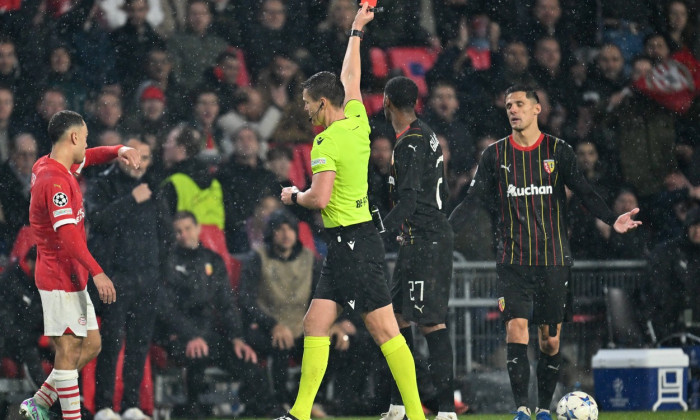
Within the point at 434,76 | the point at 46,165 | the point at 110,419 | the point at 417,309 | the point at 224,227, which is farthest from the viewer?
the point at 434,76

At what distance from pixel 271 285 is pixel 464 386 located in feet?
5.61

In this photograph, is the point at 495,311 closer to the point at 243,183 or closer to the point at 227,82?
the point at 243,183

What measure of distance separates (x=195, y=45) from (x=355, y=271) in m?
4.89

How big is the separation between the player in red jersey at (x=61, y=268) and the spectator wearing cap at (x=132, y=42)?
3542 mm

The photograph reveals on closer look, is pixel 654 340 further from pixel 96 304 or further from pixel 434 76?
pixel 96 304

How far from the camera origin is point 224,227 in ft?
32.7

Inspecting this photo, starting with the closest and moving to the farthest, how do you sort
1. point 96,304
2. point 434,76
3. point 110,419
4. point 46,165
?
1. point 46,165
2. point 110,419
3. point 96,304
4. point 434,76

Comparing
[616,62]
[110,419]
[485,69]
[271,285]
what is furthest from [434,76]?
[110,419]

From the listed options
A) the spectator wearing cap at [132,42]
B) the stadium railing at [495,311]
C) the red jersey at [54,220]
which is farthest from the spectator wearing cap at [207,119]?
the red jersey at [54,220]

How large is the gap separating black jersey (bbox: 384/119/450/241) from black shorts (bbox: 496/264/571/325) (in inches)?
20.8

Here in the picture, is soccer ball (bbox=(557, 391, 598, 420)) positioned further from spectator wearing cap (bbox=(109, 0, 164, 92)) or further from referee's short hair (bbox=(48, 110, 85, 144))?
spectator wearing cap (bbox=(109, 0, 164, 92))

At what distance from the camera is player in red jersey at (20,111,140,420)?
6.92 meters

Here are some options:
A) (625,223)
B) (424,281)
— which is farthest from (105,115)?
(625,223)

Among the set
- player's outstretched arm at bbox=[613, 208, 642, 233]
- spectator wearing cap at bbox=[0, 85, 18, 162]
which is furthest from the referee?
spectator wearing cap at bbox=[0, 85, 18, 162]
